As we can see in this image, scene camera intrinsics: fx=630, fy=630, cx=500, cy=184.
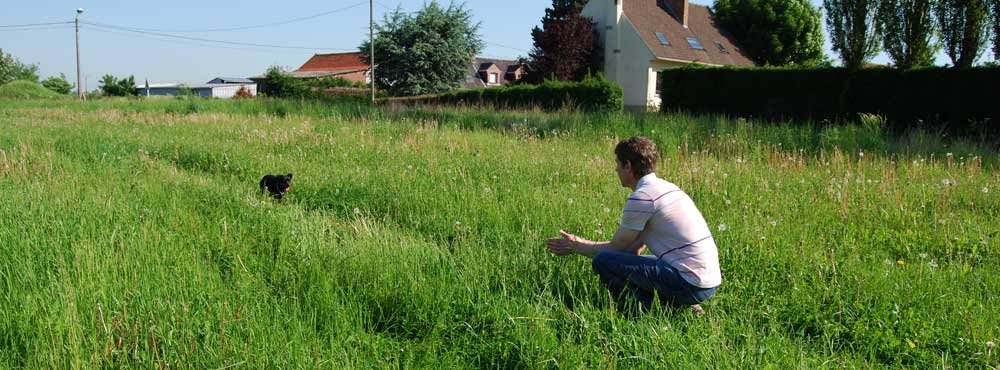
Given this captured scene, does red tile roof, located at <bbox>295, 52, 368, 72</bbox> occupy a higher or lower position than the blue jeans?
higher

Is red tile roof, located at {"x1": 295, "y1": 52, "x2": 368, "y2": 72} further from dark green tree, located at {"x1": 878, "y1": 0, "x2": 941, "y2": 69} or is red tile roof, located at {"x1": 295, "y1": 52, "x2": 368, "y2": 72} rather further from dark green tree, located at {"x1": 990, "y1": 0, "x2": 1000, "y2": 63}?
dark green tree, located at {"x1": 990, "y1": 0, "x2": 1000, "y2": 63}

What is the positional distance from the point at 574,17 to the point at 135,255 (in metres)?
34.9

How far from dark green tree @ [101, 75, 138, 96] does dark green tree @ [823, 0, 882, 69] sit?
174 ft

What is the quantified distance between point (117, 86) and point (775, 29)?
53961mm

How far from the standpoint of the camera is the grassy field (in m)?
2.96

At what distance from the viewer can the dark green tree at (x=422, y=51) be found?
3784 centimetres

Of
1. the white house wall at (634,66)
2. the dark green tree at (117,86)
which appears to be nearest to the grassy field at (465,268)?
the white house wall at (634,66)

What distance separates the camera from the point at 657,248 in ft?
11.3

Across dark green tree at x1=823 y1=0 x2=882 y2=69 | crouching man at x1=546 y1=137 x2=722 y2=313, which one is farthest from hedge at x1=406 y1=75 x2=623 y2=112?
crouching man at x1=546 y1=137 x2=722 y2=313

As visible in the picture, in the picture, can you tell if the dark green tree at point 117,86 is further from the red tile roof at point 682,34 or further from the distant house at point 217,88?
the red tile roof at point 682,34

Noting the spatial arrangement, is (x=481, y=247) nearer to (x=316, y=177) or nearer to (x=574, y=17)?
(x=316, y=177)

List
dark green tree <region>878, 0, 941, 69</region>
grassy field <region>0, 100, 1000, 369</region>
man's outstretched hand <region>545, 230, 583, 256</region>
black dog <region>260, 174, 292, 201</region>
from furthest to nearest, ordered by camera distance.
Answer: dark green tree <region>878, 0, 941, 69</region>, black dog <region>260, 174, 292, 201</region>, man's outstretched hand <region>545, 230, 583, 256</region>, grassy field <region>0, 100, 1000, 369</region>

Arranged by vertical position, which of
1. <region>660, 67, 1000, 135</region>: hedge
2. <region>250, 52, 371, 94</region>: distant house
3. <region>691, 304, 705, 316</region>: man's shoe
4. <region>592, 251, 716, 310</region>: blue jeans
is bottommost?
<region>691, 304, 705, 316</region>: man's shoe

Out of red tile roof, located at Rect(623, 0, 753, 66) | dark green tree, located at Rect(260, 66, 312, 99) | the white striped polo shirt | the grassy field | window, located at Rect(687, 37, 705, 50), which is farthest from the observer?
dark green tree, located at Rect(260, 66, 312, 99)
